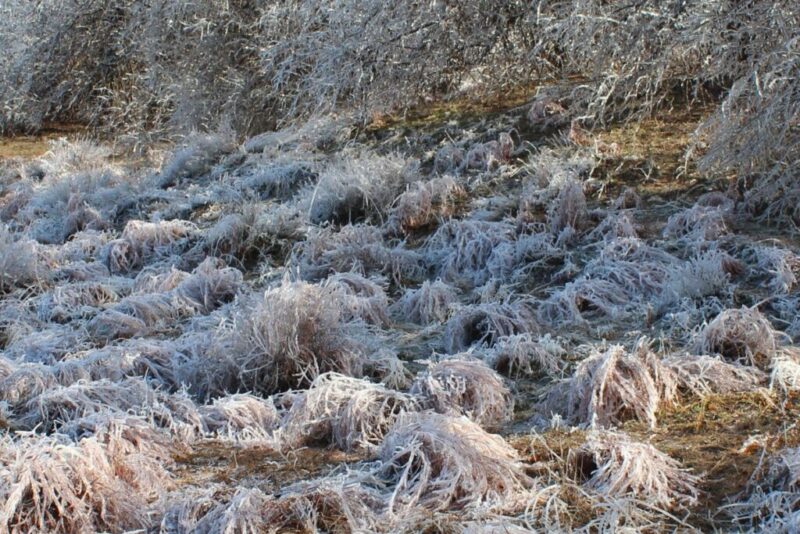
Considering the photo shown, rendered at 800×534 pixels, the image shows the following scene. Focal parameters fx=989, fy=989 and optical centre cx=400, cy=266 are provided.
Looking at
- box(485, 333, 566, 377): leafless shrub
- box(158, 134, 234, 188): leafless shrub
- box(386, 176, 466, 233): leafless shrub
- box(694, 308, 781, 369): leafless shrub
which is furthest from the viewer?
box(158, 134, 234, 188): leafless shrub

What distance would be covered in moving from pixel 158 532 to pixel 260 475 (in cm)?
57

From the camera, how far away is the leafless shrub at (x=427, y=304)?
573 cm

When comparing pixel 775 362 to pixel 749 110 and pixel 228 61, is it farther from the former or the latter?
pixel 228 61

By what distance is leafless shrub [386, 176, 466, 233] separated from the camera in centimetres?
744

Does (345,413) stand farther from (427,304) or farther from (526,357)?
(427,304)

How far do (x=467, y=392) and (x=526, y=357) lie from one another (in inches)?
23.3

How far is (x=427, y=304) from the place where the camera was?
5.79 meters

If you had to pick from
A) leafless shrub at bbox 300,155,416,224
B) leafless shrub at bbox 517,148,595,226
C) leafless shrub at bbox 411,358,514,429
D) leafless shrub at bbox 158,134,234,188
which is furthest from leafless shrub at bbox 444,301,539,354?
leafless shrub at bbox 158,134,234,188

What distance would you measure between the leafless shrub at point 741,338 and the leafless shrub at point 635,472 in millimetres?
1168

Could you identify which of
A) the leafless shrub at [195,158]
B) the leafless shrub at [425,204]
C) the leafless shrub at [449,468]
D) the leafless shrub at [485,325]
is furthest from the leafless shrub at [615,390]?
the leafless shrub at [195,158]

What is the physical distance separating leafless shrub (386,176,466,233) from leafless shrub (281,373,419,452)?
313cm

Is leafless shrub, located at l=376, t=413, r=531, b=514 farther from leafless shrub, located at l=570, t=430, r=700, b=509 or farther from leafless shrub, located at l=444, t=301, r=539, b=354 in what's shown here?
leafless shrub, located at l=444, t=301, r=539, b=354

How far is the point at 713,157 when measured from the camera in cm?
632

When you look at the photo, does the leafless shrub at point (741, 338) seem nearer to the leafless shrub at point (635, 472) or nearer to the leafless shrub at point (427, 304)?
the leafless shrub at point (635, 472)
